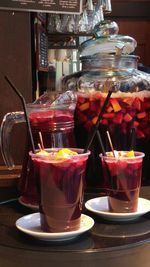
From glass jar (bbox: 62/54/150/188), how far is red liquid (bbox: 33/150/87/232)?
0.34 m

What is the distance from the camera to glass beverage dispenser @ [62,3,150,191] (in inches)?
40.6

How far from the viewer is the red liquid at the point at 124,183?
2.58 feet

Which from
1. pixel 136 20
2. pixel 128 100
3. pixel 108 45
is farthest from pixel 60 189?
pixel 136 20

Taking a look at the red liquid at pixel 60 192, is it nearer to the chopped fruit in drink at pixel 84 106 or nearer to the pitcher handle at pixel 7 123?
the pitcher handle at pixel 7 123

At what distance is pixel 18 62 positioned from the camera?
110 cm

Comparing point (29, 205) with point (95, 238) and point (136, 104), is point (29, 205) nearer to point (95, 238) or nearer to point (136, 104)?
point (95, 238)

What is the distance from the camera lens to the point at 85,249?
65 centimetres

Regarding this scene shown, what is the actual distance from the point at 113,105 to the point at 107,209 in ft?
0.94

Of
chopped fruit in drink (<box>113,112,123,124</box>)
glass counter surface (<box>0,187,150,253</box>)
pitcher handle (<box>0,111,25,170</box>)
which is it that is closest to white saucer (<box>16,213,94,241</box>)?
glass counter surface (<box>0,187,150,253</box>)

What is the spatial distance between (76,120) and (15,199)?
244 mm

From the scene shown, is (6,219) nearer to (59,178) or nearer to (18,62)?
(59,178)

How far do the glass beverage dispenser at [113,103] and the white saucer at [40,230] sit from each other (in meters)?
0.31

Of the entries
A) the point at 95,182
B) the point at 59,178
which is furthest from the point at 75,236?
the point at 95,182

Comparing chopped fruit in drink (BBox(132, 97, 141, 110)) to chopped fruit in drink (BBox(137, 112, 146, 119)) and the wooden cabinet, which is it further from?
the wooden cabinet
